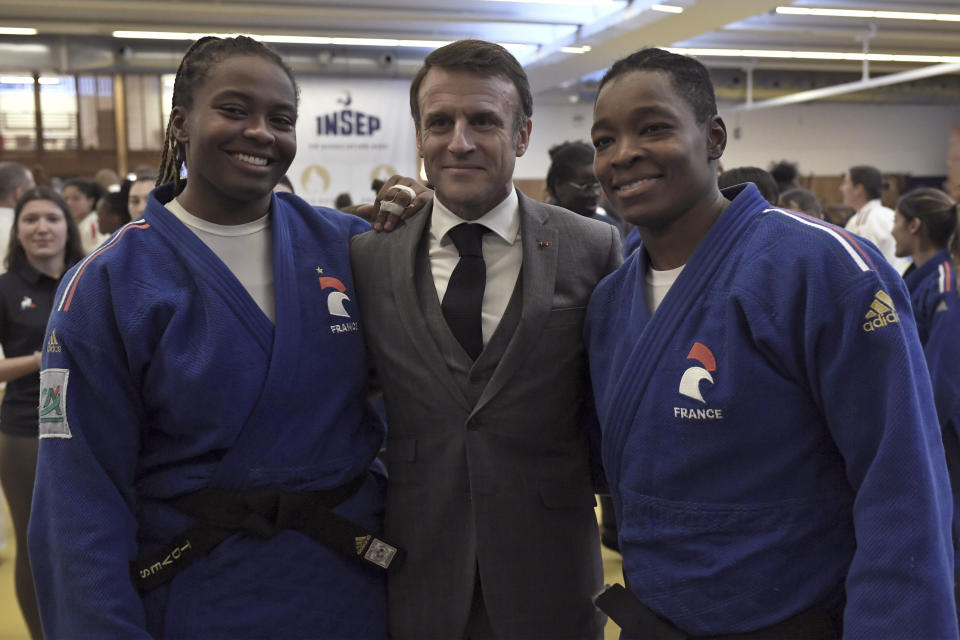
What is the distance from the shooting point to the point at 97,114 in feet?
37.4

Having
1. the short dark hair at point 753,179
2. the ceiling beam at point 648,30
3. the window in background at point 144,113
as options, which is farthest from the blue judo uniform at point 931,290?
the window in background at point 144,113

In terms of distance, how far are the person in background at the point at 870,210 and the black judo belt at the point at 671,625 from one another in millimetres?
5509

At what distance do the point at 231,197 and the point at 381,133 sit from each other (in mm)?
9874

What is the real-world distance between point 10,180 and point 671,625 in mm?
5037

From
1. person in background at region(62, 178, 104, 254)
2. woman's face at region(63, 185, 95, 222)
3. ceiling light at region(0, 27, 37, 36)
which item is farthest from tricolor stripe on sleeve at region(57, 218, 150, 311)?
ceiling light at region(0, 27, 37, 36)

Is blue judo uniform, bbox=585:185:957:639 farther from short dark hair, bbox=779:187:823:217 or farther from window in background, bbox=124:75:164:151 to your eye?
window in background, bbox=124:75:164:151

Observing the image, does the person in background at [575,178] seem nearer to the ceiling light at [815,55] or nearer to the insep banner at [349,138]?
the ceiling light at [815,55]

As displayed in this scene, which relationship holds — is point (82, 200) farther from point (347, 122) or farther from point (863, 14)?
point (863, 14)

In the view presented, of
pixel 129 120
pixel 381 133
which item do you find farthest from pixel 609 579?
pixel 129 120

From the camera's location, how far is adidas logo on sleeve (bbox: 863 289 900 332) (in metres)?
1.30

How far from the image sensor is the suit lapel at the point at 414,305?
179cm

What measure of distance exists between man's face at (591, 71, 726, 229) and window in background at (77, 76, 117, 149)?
11.3 m

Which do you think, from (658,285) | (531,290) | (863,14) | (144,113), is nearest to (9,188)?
(531,290)

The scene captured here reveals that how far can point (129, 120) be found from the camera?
37.7 feet
